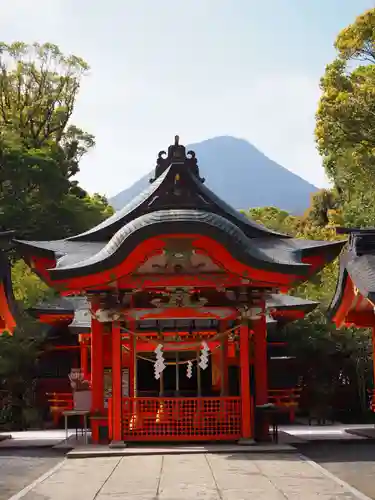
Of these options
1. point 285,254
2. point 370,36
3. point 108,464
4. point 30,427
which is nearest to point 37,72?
point 370,36

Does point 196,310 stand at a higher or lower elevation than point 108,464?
higher

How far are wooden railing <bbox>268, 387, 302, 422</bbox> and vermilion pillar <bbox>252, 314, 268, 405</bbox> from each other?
4.30 m

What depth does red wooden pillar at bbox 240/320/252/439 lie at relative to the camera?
13.3m

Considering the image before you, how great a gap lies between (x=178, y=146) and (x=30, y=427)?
9684mm

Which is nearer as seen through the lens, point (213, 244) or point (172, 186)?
point (213, 244)

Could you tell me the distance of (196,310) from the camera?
13.8 meters

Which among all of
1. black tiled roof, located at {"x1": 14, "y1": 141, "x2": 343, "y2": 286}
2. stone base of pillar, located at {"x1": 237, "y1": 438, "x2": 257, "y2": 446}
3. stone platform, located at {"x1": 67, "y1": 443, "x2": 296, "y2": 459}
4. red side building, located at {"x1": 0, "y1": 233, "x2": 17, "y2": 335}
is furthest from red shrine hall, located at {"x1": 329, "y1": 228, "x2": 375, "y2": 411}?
red side building, located at {"x1": 0, "y1": 233, "x2": 17, "y2": 335}

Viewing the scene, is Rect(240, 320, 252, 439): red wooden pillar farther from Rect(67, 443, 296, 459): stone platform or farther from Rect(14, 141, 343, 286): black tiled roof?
Rect(14, 141, 343, 286): black tiled roof

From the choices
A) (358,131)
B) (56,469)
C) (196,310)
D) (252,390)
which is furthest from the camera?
(358,131)

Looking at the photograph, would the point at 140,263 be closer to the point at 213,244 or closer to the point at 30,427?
the point at 213,244

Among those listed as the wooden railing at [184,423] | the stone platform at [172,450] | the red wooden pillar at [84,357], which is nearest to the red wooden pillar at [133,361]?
the wooden railing at [184,423]

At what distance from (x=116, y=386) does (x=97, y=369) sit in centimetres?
95

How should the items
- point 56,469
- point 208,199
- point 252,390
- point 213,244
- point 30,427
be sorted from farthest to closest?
point 30,427 → point 208,199 → point 252,390 → point 213,244 → point 56,469

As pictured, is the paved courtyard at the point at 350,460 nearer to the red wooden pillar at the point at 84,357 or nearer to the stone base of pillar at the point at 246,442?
the stone base of pillar at the point at 246,442
